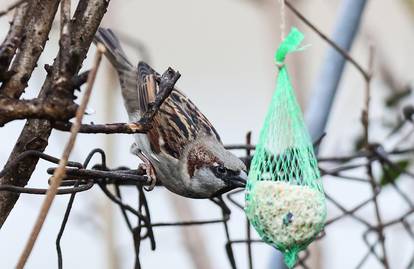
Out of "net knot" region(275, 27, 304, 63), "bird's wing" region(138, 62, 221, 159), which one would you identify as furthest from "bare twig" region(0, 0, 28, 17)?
"bird's wing" region(138, 62, 221, 159)

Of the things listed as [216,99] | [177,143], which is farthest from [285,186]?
[216,99]

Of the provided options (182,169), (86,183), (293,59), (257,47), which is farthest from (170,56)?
(86,183)

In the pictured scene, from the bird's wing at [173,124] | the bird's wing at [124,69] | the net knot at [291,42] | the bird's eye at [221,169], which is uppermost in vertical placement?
the bird's wing at [124,69]

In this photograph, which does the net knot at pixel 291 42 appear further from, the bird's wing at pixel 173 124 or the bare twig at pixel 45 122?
the bird's wing at pixel 173 124

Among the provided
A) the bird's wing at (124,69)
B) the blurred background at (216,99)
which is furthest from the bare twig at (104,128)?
the blurred background at (216,99)

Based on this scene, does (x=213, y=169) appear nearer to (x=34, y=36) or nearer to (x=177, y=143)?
(x=177, y=143)

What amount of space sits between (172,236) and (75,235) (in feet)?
3.55

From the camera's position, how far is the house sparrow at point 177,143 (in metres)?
2.38

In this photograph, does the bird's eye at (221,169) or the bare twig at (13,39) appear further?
the bird's eye at (221,169)

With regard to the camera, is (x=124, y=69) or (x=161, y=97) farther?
(x=124, y=69)

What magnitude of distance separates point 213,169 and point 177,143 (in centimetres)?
42

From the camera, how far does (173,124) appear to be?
9.50 ft

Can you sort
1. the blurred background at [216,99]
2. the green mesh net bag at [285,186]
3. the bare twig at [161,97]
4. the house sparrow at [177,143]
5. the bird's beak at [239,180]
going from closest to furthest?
the bare twig at [161,97]
the green mesh net bag at [285,186]
the bird's beak at [239,180]
the house sparrow at [177,143]
the blurred background at [216,99]

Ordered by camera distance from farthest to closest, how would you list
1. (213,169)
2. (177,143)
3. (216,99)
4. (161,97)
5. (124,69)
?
1. (216,99)
2. (124,69)
3. (177,143)
4. (213,169)
5. (161,97)
